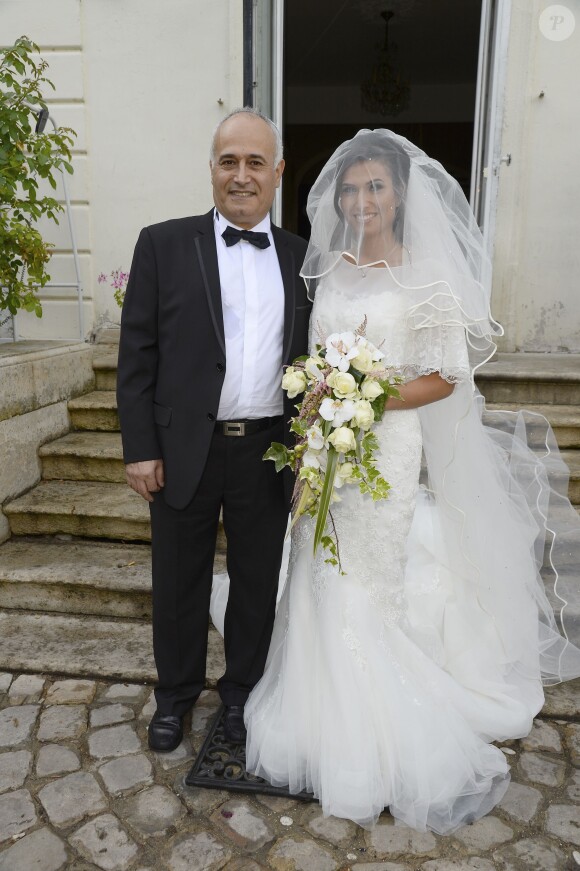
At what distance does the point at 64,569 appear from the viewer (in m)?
3.71

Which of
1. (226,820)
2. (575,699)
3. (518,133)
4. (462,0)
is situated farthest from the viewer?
(462,0)

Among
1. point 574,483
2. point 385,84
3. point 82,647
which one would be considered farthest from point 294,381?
point 385,84

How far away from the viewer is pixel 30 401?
4387mm

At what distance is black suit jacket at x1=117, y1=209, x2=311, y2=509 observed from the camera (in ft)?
7.75

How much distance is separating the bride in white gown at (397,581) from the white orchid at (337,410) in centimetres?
33

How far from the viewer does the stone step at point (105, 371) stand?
5.19m

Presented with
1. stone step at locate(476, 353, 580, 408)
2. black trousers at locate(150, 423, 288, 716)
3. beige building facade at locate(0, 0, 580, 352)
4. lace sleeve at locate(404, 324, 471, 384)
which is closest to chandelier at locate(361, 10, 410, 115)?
beige building facade at locate(0, 0, 580, 352)

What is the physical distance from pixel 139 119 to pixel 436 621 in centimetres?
480

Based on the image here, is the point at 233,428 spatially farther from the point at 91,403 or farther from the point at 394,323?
the point at 91,403

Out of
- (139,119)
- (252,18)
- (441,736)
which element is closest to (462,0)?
(252,18)

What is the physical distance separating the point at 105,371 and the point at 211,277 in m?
3.09

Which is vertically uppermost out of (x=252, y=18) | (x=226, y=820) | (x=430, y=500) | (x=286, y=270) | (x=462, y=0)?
(x=462, y=0)

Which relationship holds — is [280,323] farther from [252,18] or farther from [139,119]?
[139,119]

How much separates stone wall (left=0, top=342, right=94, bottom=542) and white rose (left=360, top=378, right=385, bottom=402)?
2.74 m
